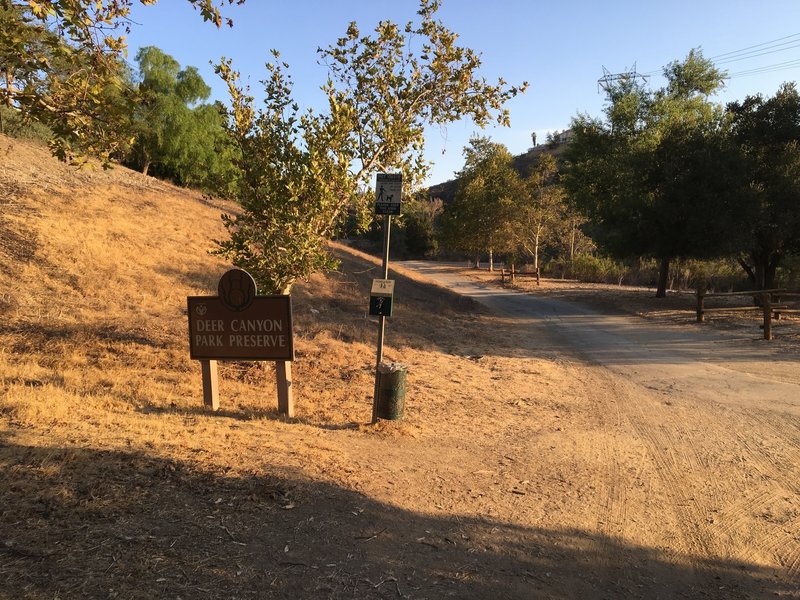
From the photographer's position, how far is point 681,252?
21578 mm

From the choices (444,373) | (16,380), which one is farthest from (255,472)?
(444,373)

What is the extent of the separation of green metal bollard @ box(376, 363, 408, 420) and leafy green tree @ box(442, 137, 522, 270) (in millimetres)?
39691

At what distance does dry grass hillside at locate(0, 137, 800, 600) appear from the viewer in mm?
3359

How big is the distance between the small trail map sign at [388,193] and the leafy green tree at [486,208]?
3944cm

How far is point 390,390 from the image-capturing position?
21.8 feet

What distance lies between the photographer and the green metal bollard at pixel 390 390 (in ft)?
21.7

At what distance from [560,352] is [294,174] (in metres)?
8.05

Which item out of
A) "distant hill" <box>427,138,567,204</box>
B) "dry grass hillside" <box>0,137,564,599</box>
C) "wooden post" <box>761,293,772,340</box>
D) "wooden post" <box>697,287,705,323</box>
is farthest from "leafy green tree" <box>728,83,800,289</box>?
"distant hill" <box>427,138,567,204</box>

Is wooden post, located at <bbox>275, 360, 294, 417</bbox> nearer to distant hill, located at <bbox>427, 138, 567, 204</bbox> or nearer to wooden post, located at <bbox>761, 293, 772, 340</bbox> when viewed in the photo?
wooden post, located at <bbox>761, 293, 772, 340</bbox>

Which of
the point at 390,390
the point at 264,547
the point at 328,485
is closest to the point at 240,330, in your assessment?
the point at 390,390

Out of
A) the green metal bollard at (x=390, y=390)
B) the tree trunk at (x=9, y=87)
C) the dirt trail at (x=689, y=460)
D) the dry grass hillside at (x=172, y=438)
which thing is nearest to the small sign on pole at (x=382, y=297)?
the green metal bollard at (x=390, y=390)

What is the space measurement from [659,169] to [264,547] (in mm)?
22384

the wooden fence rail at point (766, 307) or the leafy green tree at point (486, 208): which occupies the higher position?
→ the leafy green tree at point (486, 208)

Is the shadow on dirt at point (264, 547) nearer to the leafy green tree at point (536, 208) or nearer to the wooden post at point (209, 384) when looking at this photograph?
the wooden post at point (209, 384)
